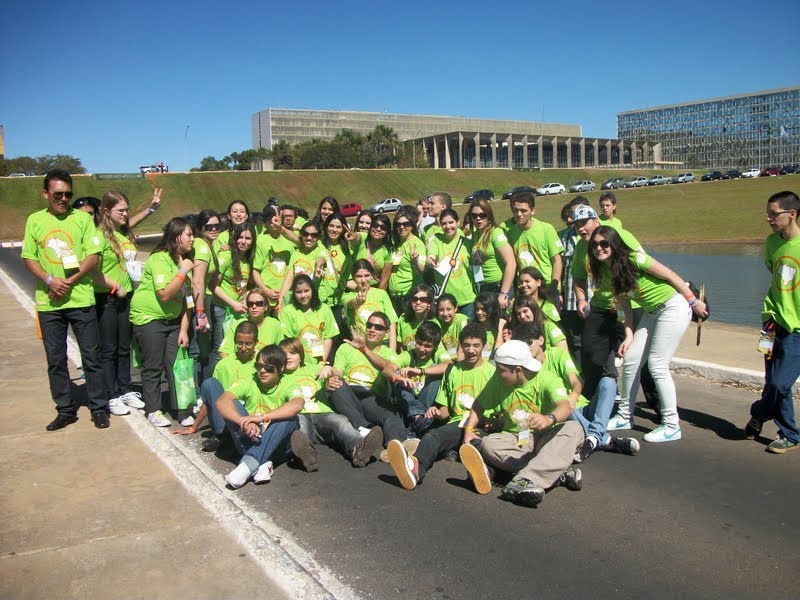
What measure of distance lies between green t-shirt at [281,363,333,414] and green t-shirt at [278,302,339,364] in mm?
514

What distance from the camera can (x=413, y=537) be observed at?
13.5 feet

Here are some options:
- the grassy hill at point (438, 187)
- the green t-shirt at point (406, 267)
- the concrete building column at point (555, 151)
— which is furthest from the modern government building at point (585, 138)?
the green t-shirt at point (406, 267)

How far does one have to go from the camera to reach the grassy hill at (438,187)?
3419cm

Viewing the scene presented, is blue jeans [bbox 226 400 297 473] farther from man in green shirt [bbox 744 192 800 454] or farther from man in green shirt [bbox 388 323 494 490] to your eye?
man in green shirt [bbox 744 192 800 454]

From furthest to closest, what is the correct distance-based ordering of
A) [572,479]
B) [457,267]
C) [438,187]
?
[438,187] < [457,267] < [572,479]

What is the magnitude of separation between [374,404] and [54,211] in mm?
3192

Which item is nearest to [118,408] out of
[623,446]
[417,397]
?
[417,397]

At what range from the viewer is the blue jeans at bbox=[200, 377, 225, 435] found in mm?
5556

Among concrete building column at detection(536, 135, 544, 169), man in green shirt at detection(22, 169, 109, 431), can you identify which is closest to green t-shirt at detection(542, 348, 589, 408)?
man in green shirt at detection(22, 169, 109, 431)

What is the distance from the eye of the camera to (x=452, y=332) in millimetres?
6641

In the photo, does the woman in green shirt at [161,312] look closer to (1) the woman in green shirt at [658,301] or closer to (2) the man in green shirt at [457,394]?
(2) the man in green shirt at [457,394]

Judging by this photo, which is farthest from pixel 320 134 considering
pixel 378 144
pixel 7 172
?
pixel 7 172

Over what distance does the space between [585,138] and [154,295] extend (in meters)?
124

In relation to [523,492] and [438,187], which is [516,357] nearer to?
[523,492]
